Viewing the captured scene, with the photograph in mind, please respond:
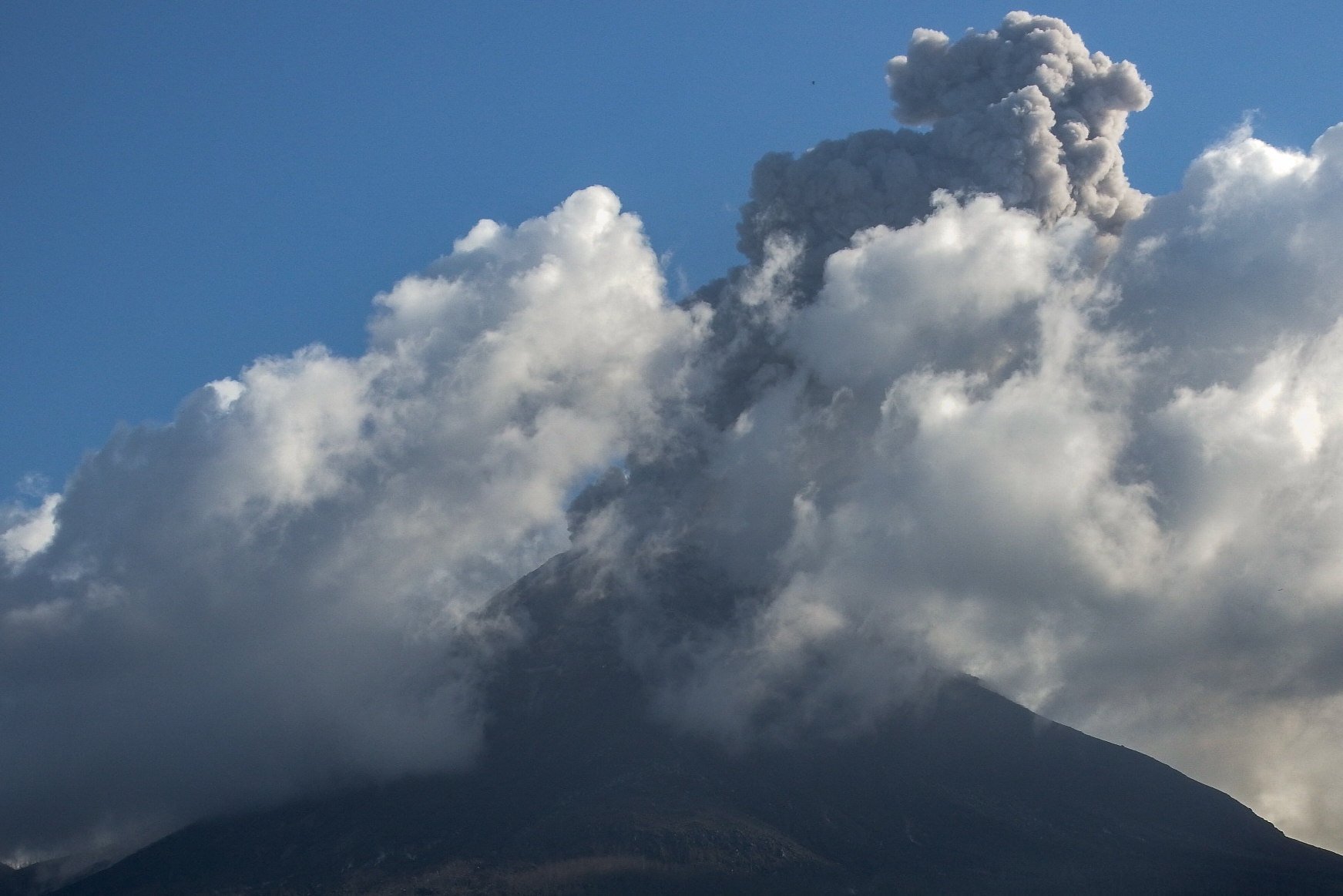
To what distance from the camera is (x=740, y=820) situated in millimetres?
151500

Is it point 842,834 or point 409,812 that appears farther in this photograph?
point 409,812

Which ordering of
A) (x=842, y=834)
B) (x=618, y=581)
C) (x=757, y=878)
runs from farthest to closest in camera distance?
1. (x=618, y=581)
2. (x=842, y=834)
3. (x=757, y=878)

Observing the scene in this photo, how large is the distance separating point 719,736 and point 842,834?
2210 cm

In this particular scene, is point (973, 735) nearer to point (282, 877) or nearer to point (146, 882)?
point (282, 877)

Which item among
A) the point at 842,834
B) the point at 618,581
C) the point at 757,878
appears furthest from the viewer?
the point at 618,581

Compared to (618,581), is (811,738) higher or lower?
lower

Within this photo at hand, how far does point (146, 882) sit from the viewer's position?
166 metres

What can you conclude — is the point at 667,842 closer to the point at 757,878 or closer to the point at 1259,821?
the point at 757,878

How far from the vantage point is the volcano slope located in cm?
14275

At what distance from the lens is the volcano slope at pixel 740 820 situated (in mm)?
142750

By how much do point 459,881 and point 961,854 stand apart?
4575cm

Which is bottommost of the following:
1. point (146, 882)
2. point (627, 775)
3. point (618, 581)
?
point (146, 882)

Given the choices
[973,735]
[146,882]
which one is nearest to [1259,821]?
[973,735]

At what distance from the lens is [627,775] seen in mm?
160125
